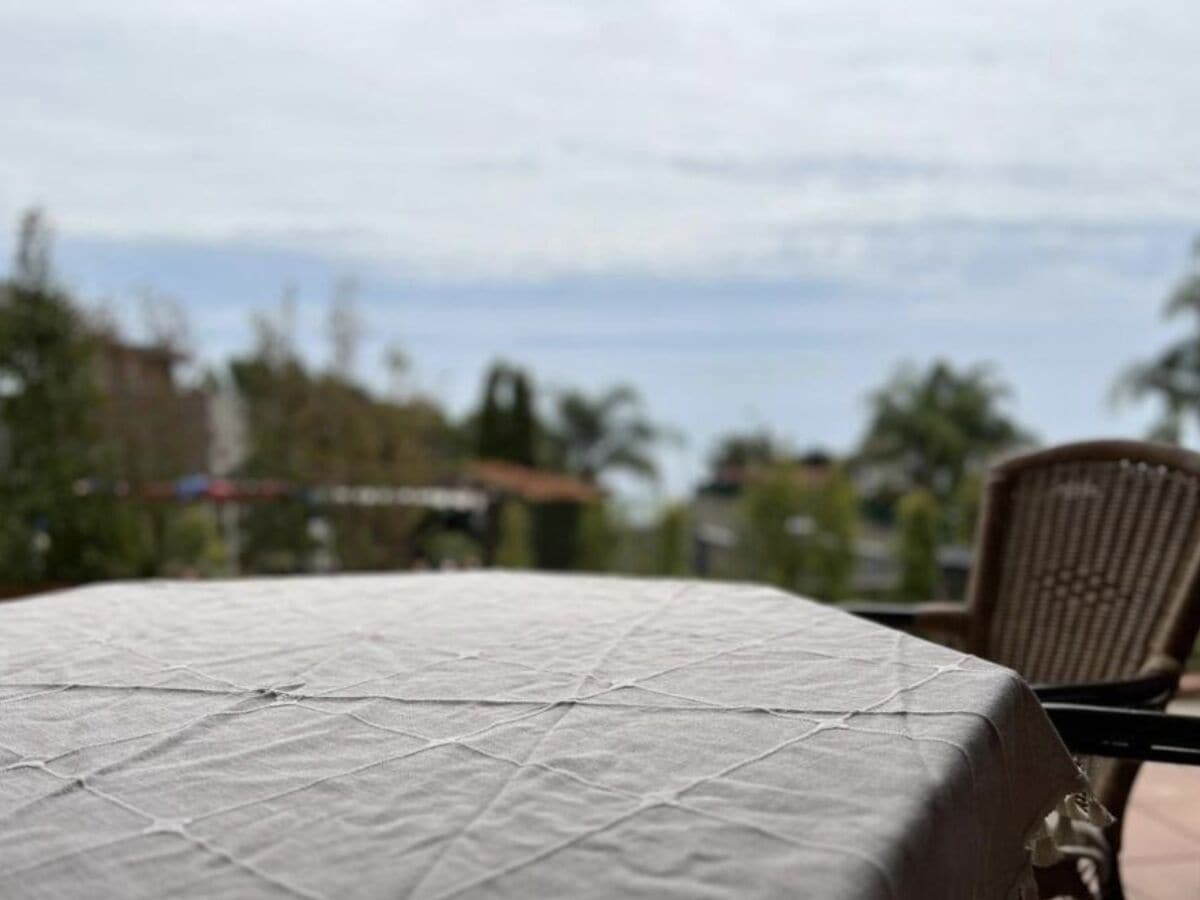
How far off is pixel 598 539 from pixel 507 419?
2.77 m

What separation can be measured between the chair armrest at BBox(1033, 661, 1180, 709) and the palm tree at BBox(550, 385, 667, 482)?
14.0m

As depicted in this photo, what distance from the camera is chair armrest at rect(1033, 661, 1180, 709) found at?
1491 mm

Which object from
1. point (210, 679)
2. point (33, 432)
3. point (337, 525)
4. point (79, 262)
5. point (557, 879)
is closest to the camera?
point (557, 879)

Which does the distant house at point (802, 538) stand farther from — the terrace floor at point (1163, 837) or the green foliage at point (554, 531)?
the terrace floor at point (1163, 837)

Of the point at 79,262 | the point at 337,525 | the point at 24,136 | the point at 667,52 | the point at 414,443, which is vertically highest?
the point at 667,52

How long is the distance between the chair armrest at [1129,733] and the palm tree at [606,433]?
14.4 meters

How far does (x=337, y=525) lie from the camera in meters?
6.26

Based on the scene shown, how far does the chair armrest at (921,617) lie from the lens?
208cm

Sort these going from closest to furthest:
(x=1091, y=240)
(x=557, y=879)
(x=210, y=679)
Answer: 1. (x=557, y=879)
2. (x=210, y=679)
3. (x=1091, y=240)

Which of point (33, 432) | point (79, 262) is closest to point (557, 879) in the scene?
point (33, 432)

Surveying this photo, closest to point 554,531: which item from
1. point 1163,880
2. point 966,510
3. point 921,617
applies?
point 966,510

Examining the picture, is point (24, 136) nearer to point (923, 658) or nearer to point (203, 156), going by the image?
point (203, 156)

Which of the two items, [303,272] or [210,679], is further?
[303,272]

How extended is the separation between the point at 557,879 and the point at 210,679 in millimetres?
684
